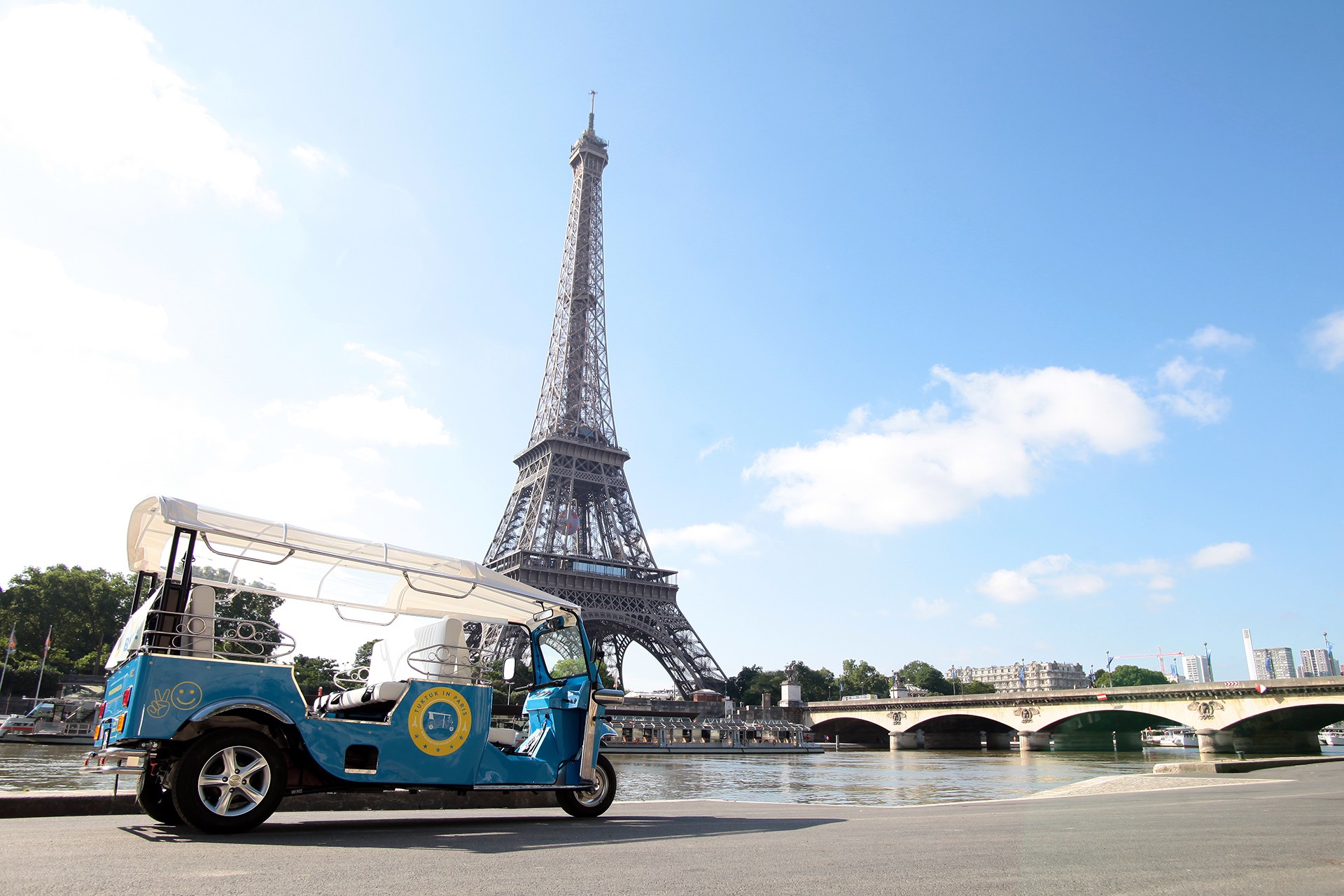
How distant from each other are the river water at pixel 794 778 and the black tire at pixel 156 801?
276 inches

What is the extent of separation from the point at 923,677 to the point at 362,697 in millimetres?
143800

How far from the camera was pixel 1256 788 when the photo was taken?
16.5 meters

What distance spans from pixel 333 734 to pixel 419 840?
1.29m

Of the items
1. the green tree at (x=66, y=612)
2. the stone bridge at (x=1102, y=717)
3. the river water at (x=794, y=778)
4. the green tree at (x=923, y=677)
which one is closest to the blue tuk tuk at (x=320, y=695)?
the river water at (x=794, y=778)

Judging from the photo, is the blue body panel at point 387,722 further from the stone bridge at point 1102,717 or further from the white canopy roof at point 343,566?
the stone bridge at point 1102,717

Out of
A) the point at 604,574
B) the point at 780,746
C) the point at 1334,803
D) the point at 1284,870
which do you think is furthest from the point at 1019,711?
the point at 1284,870

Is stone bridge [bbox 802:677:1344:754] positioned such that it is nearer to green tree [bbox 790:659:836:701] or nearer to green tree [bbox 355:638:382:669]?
green tree [bbox 790:659:836:701]

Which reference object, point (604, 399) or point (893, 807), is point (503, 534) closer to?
point (604, 399)

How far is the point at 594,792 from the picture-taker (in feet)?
31.8

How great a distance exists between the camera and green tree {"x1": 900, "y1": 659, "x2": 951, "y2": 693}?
141m

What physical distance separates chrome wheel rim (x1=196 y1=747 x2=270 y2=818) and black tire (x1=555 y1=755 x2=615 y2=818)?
3.40 m

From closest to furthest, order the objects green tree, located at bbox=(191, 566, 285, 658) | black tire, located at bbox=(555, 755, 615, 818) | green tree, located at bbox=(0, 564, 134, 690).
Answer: green tree, located at bbox=(191, 566, 285, 658) < black tire, located at bbox=(555, 755, 615, 818) < green tree, located at bbox=(0, 564, 134, 690)

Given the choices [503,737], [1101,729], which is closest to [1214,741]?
[1101,729]

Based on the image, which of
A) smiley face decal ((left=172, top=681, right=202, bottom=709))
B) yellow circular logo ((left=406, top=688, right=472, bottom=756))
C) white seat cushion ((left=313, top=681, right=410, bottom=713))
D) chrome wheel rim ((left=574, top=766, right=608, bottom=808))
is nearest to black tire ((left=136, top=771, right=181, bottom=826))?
smiley face decal ((left=172, top=681, right=202, bottom=709))
